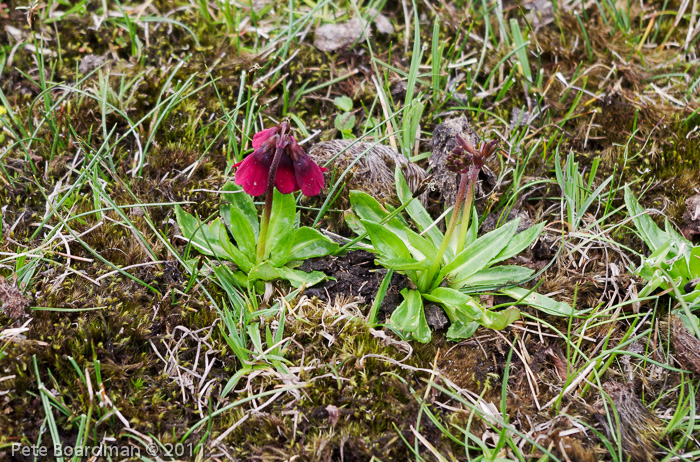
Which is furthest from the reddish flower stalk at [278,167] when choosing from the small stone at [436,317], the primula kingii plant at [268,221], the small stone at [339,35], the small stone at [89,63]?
the small stone at [89,63]

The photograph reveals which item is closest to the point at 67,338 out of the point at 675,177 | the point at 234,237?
the point at 234,237

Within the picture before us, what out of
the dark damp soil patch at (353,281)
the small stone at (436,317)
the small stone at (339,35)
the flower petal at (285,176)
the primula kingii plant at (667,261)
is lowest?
the small stone at (436,317)

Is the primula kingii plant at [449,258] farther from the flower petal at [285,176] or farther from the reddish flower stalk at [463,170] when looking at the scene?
the flower petal at [285,176]

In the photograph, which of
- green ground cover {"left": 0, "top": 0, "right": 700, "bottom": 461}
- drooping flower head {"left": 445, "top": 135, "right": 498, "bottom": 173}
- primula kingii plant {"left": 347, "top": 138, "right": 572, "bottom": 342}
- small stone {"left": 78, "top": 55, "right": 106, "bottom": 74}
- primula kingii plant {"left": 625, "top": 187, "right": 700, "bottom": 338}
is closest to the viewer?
green ground cover {"left": 0, "top": 0, "right": 700, "bottom": 461}

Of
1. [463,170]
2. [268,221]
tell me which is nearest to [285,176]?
[268,221]

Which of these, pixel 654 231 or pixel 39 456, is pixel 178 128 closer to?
pixel 39 456

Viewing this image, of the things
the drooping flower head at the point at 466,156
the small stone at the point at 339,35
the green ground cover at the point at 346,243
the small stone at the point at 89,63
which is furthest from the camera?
the small stone at the point at 339,35

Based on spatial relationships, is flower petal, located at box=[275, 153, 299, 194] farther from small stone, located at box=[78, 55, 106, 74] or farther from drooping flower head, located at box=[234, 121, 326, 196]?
small stone, located at box=[78, 55, 106, 74]

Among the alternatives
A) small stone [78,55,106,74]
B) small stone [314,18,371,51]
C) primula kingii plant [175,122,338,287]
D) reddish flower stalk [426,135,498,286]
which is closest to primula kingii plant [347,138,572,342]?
reddish flower stalk [426,135,498,286]
